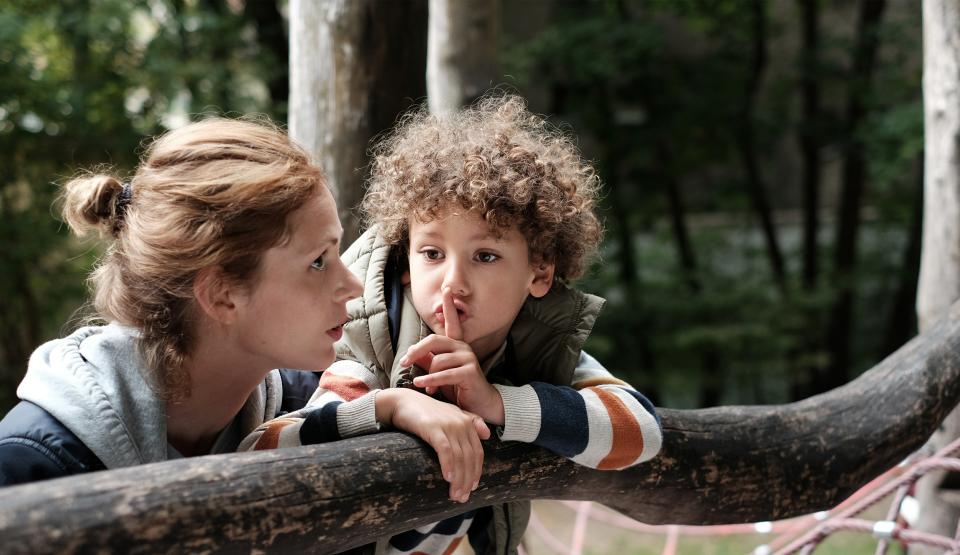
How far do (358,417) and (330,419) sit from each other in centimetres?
5

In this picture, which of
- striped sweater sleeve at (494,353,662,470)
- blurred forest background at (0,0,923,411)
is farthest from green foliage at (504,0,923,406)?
striped sweater sleeve at (494,353,662,470)

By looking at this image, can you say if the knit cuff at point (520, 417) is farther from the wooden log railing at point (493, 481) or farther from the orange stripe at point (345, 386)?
the orange stripe at point (345, 386)

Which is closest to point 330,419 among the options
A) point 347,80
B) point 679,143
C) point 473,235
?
point 473,235

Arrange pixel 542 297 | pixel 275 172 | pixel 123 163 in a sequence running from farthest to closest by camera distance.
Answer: pixel 123 163 → pixel 542 297 → pixel 275 172

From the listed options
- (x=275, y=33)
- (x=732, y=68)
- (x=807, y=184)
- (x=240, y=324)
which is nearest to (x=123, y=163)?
(x=275, y=33)

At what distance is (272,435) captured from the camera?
1.45 meters

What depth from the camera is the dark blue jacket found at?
122 centimetres

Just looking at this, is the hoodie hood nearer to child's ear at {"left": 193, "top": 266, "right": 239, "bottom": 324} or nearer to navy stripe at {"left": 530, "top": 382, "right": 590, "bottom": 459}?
child's ear at {"left": 193, "top": 266, "right": 239, "bottom": 324}

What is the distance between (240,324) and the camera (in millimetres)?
1417

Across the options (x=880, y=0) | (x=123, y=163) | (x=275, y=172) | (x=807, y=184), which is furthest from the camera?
(x=807, y=184)

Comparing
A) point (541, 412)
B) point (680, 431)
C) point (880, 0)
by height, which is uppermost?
point (880, 0)

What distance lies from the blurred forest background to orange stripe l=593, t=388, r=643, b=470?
4647 mm

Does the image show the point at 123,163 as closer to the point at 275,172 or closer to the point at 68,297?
the point at 68,297

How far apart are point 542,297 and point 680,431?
37cm
